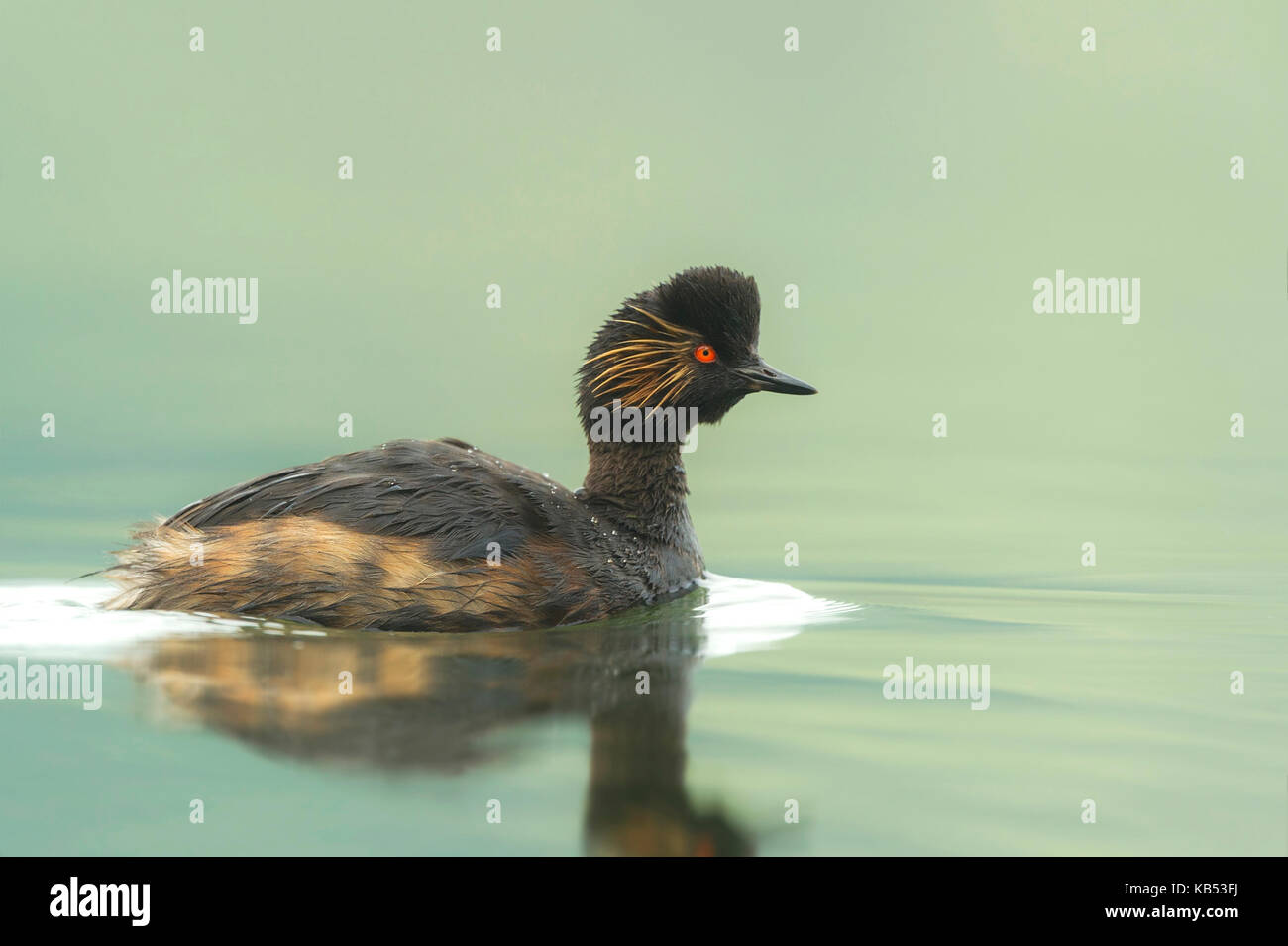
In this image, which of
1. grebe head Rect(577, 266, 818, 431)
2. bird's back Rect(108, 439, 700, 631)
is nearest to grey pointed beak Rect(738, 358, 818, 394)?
grebe head Rect(577, 266, 818, 431)

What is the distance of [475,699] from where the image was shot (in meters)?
6.04

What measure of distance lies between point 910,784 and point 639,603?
2886 mm

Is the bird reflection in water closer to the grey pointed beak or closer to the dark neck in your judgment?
the dark neck

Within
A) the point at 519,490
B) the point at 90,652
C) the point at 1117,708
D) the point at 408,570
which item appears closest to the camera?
the point at 1117,708

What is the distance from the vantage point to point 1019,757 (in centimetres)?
552

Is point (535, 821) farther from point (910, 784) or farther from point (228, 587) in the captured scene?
point (228, 587)

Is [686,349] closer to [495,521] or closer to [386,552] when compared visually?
[495,521]

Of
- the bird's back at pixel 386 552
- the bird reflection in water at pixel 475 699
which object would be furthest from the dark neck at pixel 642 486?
the bird reflection in water at pixel 475 699

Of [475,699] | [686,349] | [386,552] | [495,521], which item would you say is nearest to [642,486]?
[686,349]

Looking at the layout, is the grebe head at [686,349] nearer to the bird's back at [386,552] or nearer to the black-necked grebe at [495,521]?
the black-necked grebe at [495,521]

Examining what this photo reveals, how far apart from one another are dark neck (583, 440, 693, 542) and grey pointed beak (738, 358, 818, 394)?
0.57 m

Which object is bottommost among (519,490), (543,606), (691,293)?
(543,606)

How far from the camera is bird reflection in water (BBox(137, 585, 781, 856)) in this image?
4.90m

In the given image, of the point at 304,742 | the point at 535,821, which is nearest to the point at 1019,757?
the point at 535,821
